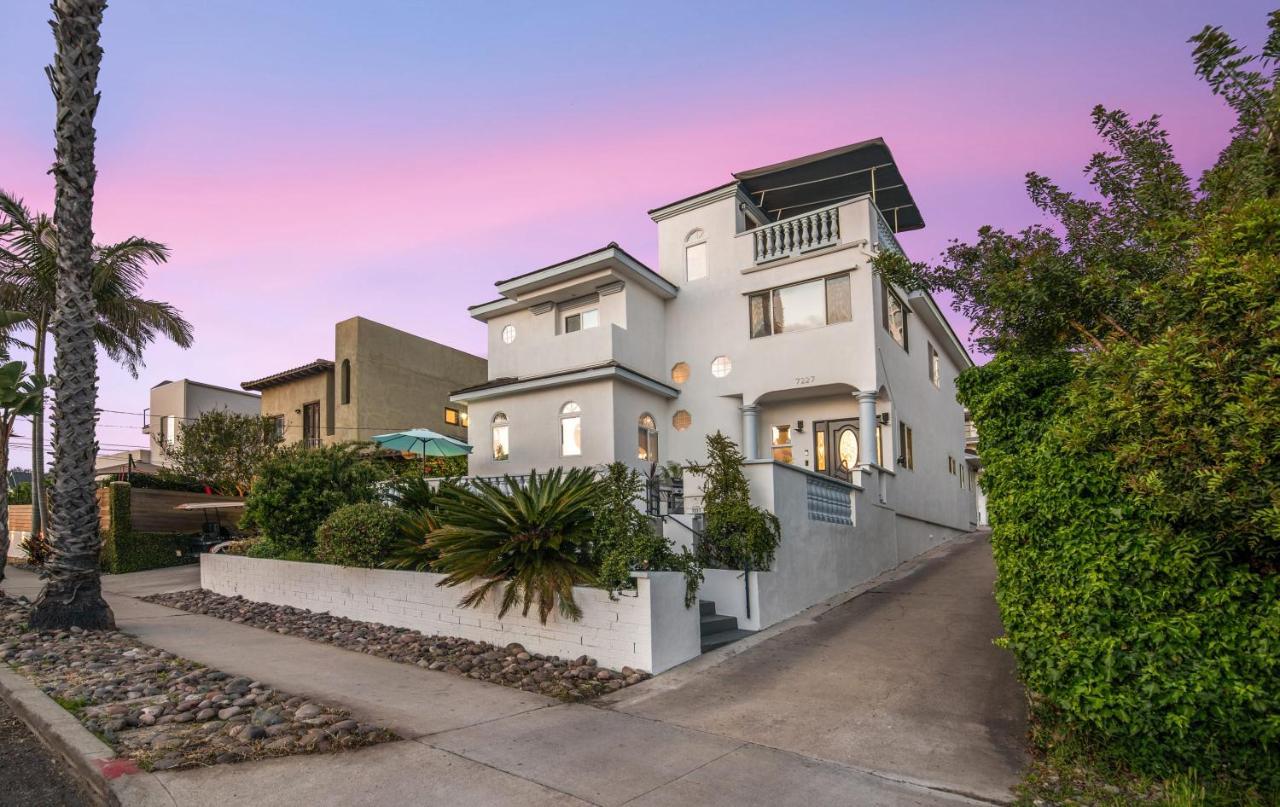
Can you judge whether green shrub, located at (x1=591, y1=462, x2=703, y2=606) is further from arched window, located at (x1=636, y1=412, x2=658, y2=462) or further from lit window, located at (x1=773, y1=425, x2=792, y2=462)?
lit window, located at (x1=773, y1=425, x2=792, y2=462)

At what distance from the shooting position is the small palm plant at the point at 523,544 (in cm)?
755

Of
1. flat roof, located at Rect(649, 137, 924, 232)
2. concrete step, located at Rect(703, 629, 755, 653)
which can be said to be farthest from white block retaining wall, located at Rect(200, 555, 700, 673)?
flat roof, located at Rect(649, 137, 924, 232)

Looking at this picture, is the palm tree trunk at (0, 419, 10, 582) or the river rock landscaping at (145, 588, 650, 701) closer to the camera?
the river rock landscaping at (145, 588, 650, 701)

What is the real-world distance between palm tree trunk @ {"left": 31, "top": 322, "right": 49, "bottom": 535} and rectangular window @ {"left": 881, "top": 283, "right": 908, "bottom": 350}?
70.3ft

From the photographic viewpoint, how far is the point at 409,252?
16734mm

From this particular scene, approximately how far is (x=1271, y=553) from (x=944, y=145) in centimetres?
950

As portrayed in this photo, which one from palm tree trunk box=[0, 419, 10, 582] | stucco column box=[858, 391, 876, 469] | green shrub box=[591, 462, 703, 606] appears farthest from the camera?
stucco column box=[858, 391, 876, 469]

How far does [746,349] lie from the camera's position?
1608 cm

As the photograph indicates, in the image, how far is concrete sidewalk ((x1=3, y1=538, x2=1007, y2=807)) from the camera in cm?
419

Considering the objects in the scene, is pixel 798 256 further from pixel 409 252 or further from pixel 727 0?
pixel 409 252

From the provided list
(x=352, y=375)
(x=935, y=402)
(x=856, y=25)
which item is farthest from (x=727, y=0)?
(x=352, y=375)

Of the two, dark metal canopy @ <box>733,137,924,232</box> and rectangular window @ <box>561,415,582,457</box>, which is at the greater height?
dark metal canopy @ <box>733,137,924,232</box>

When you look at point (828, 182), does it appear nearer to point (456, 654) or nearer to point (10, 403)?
point (456, 654)

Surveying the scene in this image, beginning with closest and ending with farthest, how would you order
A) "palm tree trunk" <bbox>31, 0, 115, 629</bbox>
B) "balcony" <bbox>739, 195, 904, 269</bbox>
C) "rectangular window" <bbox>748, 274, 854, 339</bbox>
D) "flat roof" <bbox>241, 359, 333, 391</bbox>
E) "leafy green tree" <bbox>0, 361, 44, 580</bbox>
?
"palm tree trunk" <bbox>31, 0, 115, 629</bbox> < "leafy green tree" <bbox>0, 361, 44, 580</bbox> < "balcony" <bbox>739, 195, 904, 269</bbox> < "rectangular window" <bbox>748, 274, 854, 339</bbox> < "flat roof" <bbox>241, 359, 333, 391</bbox>
